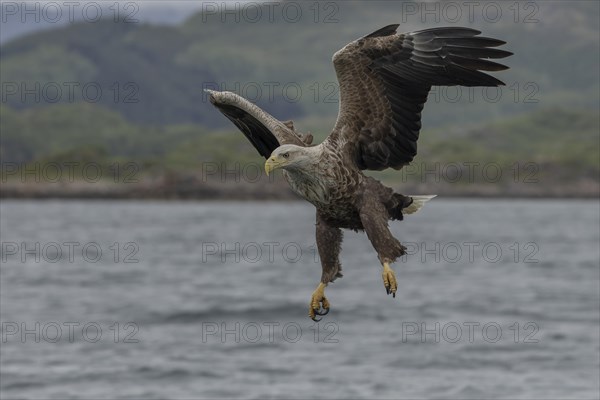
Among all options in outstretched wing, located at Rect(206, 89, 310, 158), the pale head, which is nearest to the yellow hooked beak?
the pale head

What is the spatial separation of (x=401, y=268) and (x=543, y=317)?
109ft

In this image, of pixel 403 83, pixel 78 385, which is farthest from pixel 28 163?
pixel 403 83

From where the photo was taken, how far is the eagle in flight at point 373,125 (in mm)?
11742

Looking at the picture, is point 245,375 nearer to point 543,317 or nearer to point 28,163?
point 543,317

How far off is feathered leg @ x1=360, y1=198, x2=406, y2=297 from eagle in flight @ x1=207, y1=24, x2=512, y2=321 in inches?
0.4

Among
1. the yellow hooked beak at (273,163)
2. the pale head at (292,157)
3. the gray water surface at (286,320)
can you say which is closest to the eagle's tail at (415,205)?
the pale head at (292,157)

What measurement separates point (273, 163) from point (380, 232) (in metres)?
1.47

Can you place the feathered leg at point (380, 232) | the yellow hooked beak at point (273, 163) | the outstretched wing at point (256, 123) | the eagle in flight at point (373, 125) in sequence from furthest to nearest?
the outstretched wing at point (256, 123), the eagle in flight at point (373, 125), the feathered leg at point (380, 232), the yellow hooked beak at point (273, 163)

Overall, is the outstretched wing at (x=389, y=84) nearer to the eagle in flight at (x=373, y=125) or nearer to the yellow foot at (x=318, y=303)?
the eagle in flight at (x=373, y=125)

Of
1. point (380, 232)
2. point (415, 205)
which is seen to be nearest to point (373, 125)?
point (415, 205)

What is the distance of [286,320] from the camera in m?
58.8

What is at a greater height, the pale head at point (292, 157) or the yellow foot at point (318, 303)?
the pale head at point (292, 157)

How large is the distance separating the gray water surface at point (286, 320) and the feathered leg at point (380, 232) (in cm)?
2582

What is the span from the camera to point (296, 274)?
283 feet
